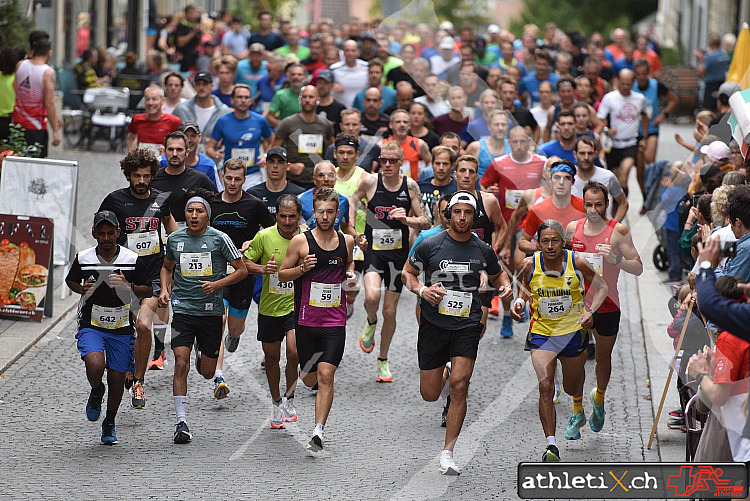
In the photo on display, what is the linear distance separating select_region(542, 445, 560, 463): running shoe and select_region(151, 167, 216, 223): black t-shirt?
3470 mm

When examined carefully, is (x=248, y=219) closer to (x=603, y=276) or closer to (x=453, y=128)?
(x=603, y=276)

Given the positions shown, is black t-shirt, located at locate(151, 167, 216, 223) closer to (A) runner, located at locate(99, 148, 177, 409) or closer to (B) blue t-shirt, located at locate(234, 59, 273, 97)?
(A) runner, located at locate(99, 148, 177, 409)

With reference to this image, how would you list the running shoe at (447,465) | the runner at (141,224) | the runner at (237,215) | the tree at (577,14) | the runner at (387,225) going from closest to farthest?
1. the running shoe at (447,465)
2. the runner at (141,224)
3. the runner at (237,215)
4. the runner at (387,225)
5. the tree at (577,14)

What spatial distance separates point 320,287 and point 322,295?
2.2 inches

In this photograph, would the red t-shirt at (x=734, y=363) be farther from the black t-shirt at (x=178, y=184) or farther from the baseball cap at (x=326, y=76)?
the baseball cap at (x=326, y=76)

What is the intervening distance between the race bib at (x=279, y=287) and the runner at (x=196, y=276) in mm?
247

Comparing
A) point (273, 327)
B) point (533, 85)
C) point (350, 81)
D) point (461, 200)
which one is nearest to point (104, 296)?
point (273, 327)

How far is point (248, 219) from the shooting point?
961 cm

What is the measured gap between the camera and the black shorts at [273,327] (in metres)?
8.89

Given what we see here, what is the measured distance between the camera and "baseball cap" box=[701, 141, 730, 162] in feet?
35.9

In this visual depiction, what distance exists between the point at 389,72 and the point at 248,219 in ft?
27.5

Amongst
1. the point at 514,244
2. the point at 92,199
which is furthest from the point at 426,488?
the point at 92,199

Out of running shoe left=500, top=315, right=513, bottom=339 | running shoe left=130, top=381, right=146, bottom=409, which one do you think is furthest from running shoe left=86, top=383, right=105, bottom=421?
running shoe left=500, top=315, right=513, bottom=339

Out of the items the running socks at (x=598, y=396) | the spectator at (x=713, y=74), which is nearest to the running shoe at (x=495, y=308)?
the running socks at (x=598, y=396)
